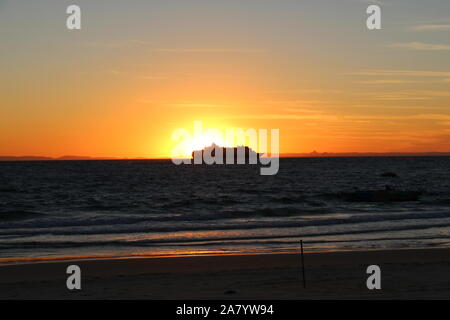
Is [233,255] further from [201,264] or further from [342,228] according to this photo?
[342,228]

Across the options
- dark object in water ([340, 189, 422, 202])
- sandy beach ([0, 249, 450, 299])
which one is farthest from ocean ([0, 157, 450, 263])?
sandy beach ([0, 249, 450, 299])

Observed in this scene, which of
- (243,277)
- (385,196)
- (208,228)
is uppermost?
(243,277)

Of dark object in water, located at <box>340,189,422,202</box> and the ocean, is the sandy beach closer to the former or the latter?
the ocean

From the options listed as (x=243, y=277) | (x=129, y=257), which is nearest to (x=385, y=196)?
(x=129, y=257)

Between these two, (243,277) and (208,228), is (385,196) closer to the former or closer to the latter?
(208,228)

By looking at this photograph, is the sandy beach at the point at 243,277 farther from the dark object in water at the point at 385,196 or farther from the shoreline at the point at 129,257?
the dark object in water at the point at 385,196

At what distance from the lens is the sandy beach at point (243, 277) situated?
1296 centimetres

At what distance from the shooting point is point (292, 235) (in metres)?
25.6

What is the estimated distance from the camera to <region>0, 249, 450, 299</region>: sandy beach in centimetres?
1296

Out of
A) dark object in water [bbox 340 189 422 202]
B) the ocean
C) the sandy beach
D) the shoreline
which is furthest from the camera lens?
dark object in water [bbox 340 189 422 202]

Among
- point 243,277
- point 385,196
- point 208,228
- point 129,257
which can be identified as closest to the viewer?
point 243,277

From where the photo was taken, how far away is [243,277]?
15219 millimetres

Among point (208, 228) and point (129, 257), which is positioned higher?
point (129, 257)

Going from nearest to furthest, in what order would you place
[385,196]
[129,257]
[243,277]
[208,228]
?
[243,277] < [129,257] < [208,228] < [385,196]
